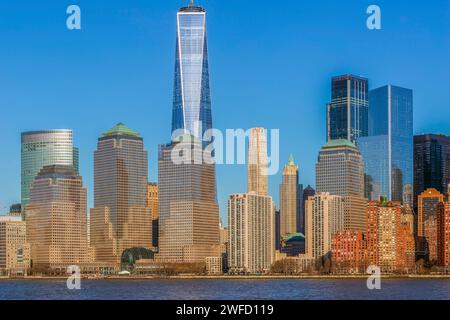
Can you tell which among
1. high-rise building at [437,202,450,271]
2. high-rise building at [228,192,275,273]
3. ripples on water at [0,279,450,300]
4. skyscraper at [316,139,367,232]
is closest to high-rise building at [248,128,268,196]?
high-rise building at [228,192,275,273]

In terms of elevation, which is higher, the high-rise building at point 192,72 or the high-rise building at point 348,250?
the high-rise building at point 192,72

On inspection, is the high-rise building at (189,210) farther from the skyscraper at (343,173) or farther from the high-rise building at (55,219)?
the skyscraper at (343,173)

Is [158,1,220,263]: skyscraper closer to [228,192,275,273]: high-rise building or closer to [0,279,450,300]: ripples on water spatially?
[228,192,275,273]: high-rise building

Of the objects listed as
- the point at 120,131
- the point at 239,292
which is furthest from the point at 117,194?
the point at 239,292

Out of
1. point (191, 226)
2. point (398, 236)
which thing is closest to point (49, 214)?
point (191, 226)

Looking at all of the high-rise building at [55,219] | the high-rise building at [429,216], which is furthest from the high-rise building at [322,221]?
the high-rise building at [55,219]

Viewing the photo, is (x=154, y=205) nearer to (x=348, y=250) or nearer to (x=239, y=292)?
(x=348, y=250)
